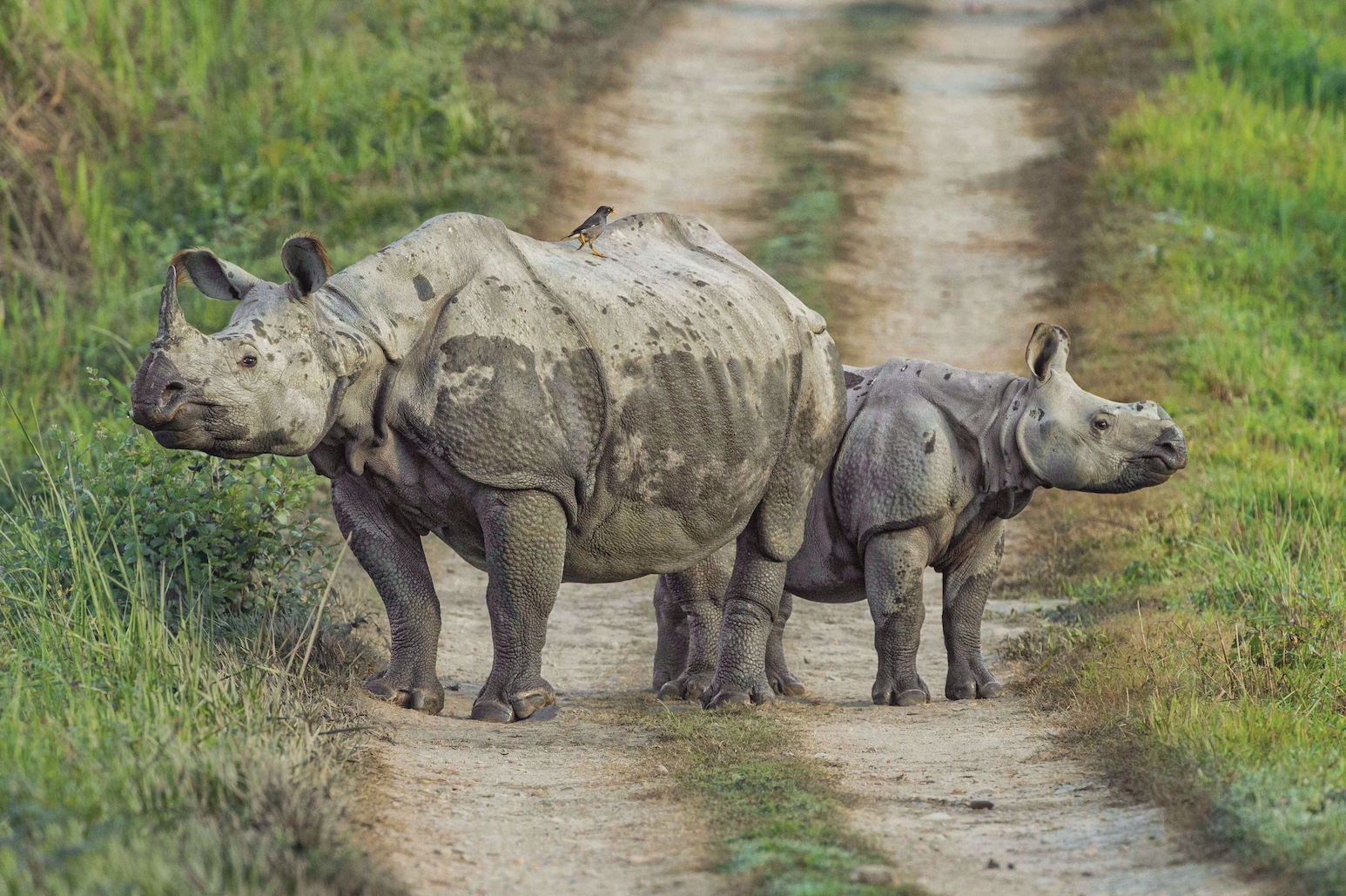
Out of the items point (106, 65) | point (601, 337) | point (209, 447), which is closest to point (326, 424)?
point (209, 447)

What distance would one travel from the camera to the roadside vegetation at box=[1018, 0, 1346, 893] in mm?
5988

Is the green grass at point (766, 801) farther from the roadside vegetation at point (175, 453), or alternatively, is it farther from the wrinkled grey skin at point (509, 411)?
the roadside vegetation at point (175, 453)

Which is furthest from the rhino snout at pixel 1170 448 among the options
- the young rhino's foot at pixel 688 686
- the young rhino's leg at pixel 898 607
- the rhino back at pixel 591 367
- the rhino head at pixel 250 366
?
the rhino head at pixel 250 366

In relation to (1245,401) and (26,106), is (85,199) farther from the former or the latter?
(1245,401)

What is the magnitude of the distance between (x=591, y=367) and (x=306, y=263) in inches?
47.3

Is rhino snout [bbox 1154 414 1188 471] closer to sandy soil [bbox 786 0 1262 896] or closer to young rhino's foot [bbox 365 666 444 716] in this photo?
sandy soil [bbox 786 0 1262 896]

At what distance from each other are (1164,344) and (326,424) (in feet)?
30.9

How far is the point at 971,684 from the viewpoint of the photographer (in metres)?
8.36

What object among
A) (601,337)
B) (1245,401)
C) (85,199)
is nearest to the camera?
(601,337)

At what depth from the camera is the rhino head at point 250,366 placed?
6.24 m

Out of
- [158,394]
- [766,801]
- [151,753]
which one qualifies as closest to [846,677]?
[766,801]

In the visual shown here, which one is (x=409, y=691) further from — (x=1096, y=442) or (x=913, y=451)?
(x=1096, y=442)

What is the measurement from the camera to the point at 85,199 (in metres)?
16.4

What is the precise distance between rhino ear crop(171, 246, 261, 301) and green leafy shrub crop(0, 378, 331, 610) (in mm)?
768
